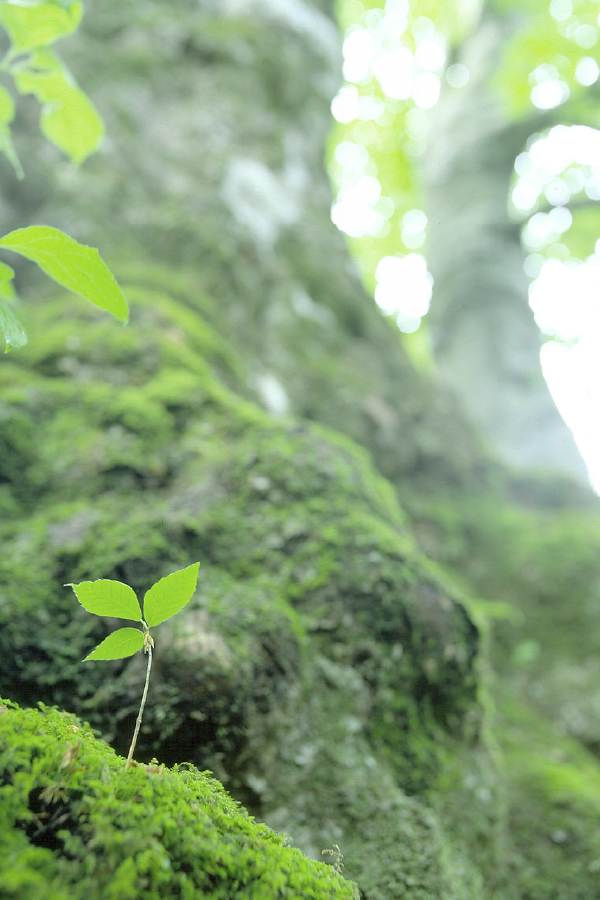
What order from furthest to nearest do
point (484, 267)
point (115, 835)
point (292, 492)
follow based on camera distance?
point (484, 267)
point (292, 492)
point (115, 835)

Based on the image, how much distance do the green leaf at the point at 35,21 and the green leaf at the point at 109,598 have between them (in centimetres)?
115

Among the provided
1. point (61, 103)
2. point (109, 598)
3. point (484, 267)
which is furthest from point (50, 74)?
point (484, 267)

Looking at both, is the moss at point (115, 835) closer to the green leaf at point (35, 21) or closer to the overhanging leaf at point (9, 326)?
the overhanging leaf at point (9, 326)

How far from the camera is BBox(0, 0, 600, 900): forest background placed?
1.45 m

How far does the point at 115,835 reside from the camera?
712 mm

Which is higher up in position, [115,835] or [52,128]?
[52,128]

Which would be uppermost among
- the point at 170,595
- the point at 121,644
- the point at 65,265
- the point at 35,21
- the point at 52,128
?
the point at 35,21

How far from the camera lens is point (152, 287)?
304 cm

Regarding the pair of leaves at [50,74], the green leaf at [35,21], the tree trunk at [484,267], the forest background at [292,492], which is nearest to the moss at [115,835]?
the forest background at [292,492]

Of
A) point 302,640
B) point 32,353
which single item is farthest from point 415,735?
point 32,353

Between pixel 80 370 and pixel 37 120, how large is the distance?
6.81ft

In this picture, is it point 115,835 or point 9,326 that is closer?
point 115,835

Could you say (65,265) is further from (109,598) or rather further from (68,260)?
(109,598)

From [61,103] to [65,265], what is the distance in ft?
2.81
